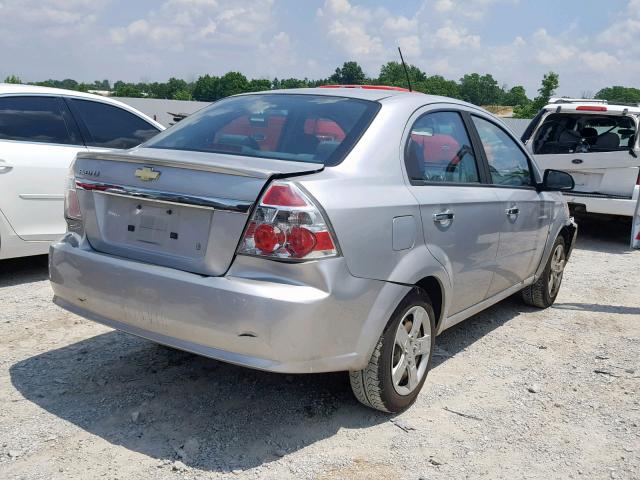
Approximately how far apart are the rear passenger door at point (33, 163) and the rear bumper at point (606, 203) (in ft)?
21.1

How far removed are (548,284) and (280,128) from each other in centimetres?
318

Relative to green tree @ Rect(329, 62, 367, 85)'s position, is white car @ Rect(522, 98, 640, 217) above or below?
below

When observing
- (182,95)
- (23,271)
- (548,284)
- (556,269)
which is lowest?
(23,271)

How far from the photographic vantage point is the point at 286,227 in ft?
9.30

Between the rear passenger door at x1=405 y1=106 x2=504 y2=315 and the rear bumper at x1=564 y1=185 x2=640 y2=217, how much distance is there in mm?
5162

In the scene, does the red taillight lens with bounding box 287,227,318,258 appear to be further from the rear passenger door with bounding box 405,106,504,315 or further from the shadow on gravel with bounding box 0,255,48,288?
the shadow on gravel with bounding box 0,255,48,288

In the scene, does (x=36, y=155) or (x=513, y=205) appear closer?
(x=513, y=205)

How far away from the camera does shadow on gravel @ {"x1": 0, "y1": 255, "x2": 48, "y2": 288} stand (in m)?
5.90

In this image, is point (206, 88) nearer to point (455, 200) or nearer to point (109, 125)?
point (109, 125)

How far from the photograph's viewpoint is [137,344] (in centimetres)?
439

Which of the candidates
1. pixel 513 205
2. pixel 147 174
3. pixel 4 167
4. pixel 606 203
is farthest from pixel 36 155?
pixel 606 203

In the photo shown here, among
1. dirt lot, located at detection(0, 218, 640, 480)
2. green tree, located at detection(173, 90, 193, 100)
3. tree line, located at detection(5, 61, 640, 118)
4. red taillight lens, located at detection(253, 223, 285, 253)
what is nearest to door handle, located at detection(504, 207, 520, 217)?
dirt lot, located at detection(0, 218, 640, 480)

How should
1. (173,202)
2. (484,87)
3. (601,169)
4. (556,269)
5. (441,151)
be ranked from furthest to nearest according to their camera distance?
(484,87) < (601,169) < (556,269) < (441,151) < (173,202)

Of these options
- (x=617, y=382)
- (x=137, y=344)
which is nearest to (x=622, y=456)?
(x=617, y=382)
